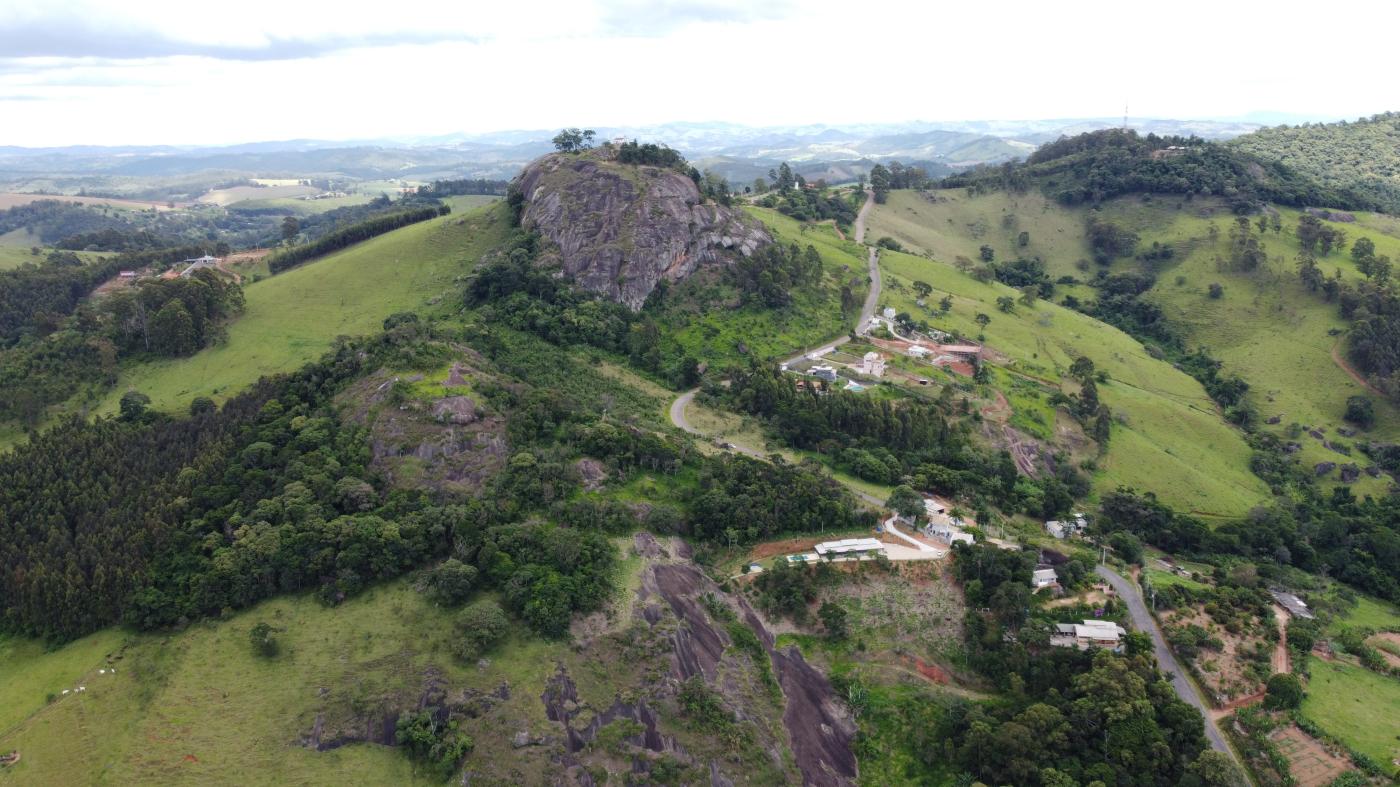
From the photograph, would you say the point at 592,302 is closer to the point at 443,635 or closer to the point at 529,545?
the point at 529,545

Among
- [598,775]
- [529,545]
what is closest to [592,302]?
[529,545]

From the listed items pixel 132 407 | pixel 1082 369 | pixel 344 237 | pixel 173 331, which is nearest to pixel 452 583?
pixel 132 407

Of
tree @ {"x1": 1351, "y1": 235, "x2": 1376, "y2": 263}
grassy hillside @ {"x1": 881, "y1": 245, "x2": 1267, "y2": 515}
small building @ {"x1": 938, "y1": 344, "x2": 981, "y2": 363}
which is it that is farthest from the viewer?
tree @ {"x1": 1351, "y1": 235, "x2": 1376, "y2": 263}

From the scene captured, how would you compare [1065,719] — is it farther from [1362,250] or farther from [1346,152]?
[1346,152]

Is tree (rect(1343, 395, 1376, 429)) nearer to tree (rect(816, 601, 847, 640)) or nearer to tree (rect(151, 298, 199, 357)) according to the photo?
tree (rect(816, 601, 847, 640))

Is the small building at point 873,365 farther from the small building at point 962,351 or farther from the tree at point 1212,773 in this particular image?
the tree at point 1212,773

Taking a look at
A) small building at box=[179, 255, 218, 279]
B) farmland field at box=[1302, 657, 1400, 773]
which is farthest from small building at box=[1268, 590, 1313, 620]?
small building at box=[179, 255, 218, 279]
